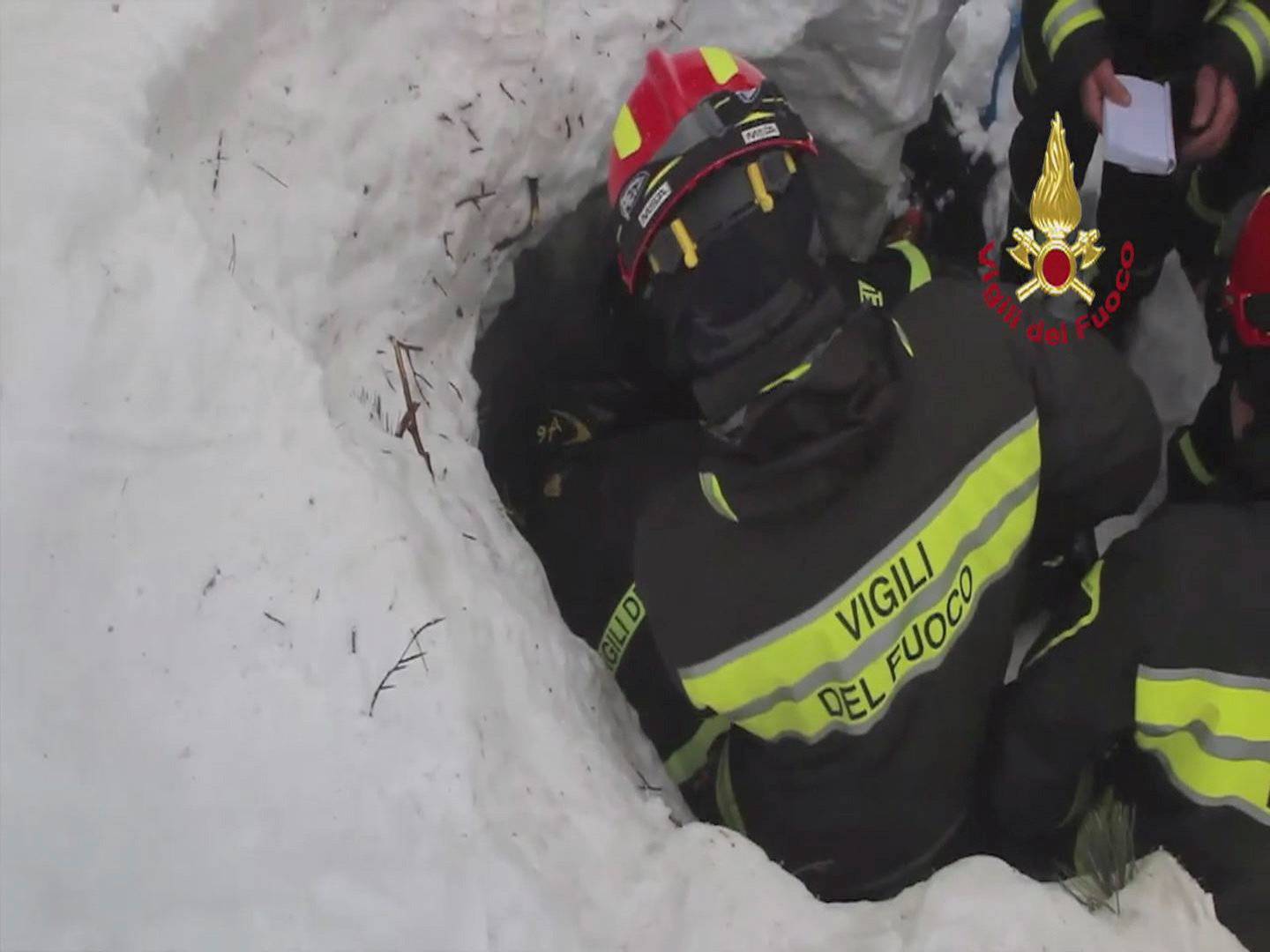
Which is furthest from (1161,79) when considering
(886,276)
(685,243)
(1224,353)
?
(685,243)

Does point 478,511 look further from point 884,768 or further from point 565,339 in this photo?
point 565,339

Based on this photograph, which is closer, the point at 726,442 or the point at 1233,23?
the point at 726,442

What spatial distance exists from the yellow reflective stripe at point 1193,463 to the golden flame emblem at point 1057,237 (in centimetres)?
41

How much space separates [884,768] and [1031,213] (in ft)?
4.82

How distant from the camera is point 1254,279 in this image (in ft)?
5.65

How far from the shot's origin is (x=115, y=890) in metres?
1.16

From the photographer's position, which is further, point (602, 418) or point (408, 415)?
point (602, 418)

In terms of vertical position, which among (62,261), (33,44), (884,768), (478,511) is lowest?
(884,768)

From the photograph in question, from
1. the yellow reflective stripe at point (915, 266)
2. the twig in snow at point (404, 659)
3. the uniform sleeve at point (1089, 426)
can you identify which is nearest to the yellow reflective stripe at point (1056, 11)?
the yellow reflective stripe at point (915, 266)

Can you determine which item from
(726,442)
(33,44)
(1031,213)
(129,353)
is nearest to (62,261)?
(129,353)

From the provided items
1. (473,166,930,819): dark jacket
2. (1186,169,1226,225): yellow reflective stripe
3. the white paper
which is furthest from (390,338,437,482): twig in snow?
(1186,169,1226,225): yellow reflective stripe

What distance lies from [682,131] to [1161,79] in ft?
3.98

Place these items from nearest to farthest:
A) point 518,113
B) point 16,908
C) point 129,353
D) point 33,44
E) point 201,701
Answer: point 16,908 → point 201,701 → point 129,353 → point 33,44 → point 518,113

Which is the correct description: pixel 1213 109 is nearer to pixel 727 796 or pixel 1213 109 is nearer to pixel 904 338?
pixel 904 338
